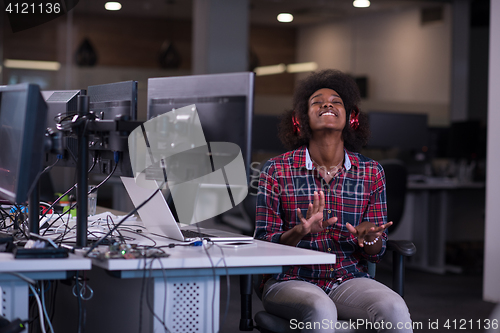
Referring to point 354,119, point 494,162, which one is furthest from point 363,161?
point 494,162

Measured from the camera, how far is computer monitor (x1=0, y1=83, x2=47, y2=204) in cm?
137

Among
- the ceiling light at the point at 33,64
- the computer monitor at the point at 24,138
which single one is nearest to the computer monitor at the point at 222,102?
the computer monitor at the point at 24,138

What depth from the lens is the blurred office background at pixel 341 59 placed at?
534 cm

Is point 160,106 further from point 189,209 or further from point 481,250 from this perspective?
point 481,250

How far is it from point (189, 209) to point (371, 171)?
3.38 feet

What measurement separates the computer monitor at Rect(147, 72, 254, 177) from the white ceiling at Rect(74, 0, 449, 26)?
15.6 ft

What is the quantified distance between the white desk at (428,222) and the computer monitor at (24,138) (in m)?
3.83

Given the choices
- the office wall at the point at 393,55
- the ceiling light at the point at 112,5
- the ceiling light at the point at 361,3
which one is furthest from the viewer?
the ceiling light at the point at 361,3

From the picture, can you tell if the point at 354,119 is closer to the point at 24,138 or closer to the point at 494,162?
the point at 24,138

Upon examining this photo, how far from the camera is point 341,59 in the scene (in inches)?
286

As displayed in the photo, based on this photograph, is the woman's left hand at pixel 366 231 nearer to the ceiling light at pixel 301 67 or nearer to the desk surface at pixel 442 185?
the desk surface at pixel 442 185

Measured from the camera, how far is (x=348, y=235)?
1.96m

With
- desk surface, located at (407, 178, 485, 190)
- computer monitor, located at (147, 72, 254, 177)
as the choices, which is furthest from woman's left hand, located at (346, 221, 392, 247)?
desk surface, located at (407, 178, 485, 190)

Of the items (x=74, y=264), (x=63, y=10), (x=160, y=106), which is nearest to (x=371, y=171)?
(x=160, y=106)
